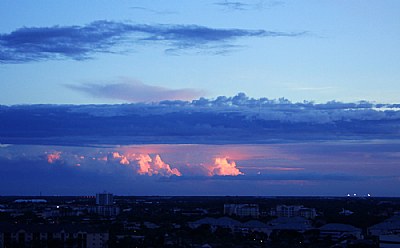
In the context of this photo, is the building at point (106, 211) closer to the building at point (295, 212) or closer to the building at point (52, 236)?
the building at point (295, 212)

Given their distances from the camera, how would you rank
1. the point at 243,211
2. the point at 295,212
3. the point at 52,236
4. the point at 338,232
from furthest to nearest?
1. the point at 243,211
2. the point at 295,212
3. the point at 338,232
4. the point at 52,236

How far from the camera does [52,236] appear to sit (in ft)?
169

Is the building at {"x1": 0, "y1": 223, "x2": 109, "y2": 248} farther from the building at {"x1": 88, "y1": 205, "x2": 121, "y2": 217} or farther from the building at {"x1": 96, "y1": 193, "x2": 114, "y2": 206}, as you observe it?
the building at {"x1": 96, "y1": 193, "x2": 114, "y2": 206}

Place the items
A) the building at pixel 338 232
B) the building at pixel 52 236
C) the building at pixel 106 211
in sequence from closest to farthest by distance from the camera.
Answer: the building at pixel 52 236, the building at pixel 338 232, the building at pixel 106 211

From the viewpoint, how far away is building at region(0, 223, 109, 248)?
49.4m

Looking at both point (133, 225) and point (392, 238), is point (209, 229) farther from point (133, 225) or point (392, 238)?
point (392, 238)

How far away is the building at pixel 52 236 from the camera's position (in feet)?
162

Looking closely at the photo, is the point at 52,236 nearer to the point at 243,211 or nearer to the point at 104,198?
the point at 243,211

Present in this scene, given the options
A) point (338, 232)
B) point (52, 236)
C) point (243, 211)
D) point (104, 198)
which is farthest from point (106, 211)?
point (52, 236)

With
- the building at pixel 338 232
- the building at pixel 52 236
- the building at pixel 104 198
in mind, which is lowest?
the building at pixel 338 232

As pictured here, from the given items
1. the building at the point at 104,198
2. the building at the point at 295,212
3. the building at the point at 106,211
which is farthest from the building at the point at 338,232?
the building at the point at 104,198

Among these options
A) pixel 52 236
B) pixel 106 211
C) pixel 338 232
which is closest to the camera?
pixel 52 236

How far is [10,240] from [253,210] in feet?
186

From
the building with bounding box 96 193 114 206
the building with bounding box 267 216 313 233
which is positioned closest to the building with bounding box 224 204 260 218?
the building with bounding box 267 216 313 233
